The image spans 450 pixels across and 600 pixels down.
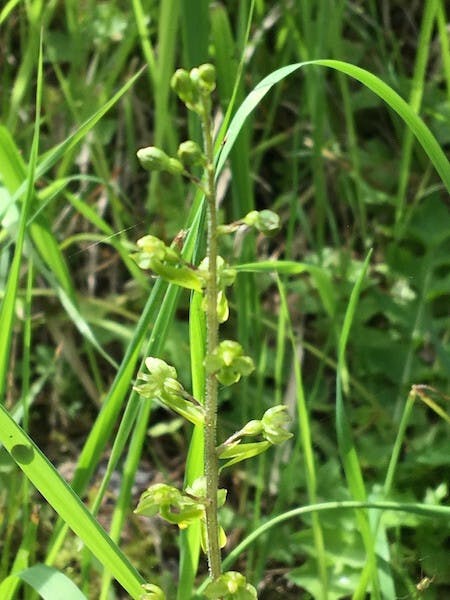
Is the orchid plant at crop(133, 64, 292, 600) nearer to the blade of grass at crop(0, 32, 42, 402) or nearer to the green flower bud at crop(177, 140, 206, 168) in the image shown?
the green flower bud at crop(177, 140, 206, 168)

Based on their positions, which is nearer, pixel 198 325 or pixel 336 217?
pixel 198 325

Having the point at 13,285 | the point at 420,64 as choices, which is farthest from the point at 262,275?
the point at 13,285

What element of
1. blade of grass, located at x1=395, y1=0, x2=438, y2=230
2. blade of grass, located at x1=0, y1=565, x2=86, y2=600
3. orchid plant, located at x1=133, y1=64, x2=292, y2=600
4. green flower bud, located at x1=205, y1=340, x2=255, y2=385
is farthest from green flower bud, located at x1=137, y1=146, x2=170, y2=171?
blade of grass, located at x1=395, y1=0, x2=438, y2=230

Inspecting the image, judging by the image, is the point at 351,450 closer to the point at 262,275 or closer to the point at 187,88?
the point at 187,88

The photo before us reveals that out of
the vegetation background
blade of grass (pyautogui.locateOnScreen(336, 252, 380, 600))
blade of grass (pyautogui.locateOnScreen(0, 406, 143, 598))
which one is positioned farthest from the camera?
the vegetation background

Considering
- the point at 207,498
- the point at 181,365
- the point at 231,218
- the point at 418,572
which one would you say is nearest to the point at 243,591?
the point at 207,498

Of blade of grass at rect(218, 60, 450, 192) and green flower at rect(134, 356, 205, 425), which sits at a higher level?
blade of grass at rect(218, 60, 450, 192)

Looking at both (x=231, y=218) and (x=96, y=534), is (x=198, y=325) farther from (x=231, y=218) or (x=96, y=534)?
(x=231, y=218)

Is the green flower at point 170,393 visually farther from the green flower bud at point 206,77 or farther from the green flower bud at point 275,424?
the green flower bud at point 206,77
